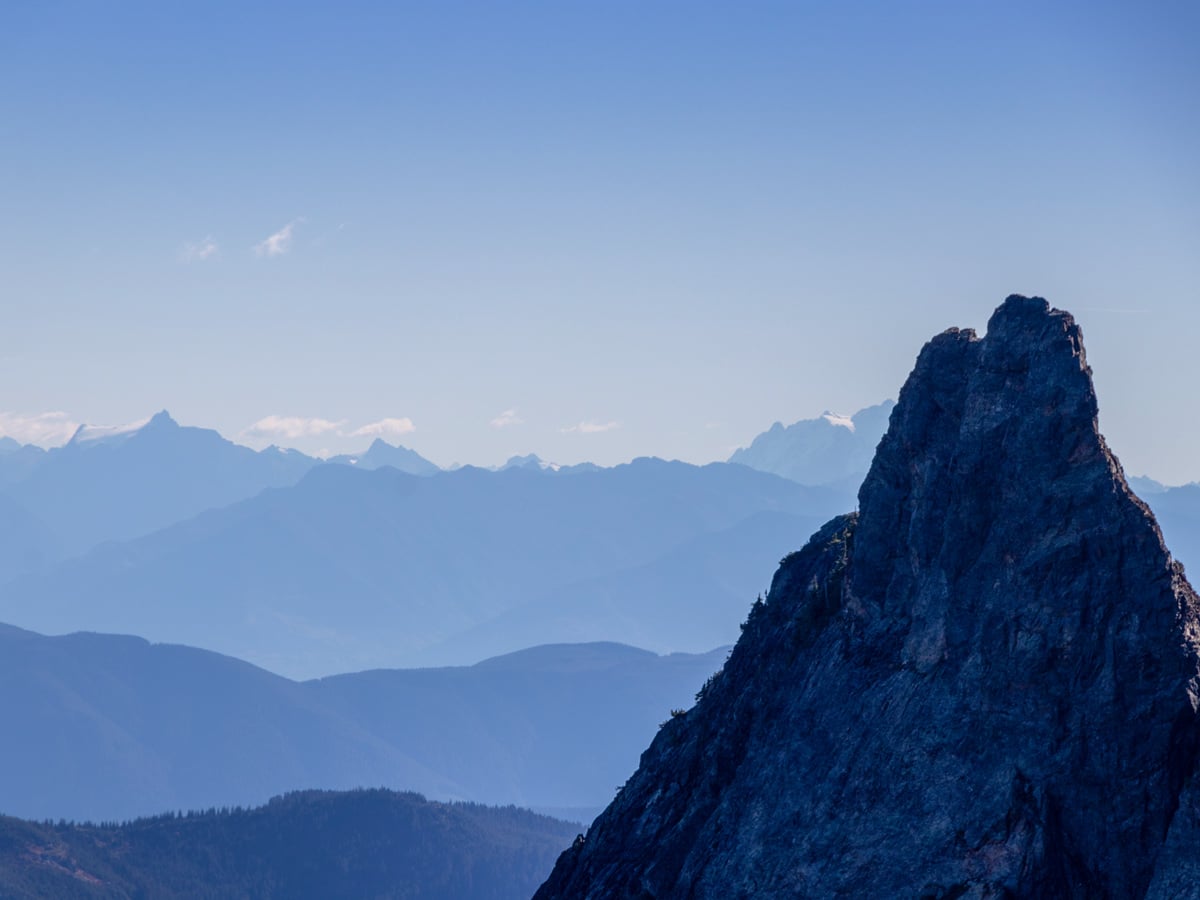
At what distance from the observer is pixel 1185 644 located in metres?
25.7

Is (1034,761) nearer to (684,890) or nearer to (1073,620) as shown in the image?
(1073,620)

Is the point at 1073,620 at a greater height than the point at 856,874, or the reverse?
the point at 1073,620

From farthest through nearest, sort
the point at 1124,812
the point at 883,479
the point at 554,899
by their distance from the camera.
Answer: the point at 554,899
the point at 883,479
the point at 1124,812

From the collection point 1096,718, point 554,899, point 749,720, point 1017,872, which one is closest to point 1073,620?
point 1096,718

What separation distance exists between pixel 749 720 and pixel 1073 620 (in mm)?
9315

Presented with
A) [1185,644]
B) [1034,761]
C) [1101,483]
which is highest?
[1101,483]

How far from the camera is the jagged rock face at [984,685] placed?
25.8 meters

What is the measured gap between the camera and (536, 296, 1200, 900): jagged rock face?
25750 millimetres

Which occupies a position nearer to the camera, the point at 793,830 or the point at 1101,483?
the point at 1101,483

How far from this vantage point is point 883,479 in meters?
32.0

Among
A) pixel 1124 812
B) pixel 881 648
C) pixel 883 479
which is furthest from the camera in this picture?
pixel 883 479

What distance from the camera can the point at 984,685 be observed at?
27.1m

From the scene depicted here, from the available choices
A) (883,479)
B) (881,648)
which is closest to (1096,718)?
(881,648)

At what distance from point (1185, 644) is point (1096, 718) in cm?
192
